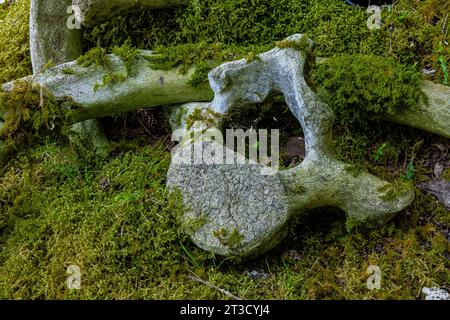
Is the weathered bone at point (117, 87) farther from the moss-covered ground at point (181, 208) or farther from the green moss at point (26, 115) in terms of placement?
the moss-covered ground at point (181, 208)

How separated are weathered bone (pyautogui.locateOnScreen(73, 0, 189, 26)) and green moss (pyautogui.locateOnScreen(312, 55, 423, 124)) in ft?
4.24

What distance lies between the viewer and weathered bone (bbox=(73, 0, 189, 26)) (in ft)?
12.2

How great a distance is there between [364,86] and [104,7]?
5.92 feet

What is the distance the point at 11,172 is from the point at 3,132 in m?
0.60

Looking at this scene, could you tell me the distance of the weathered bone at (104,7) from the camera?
3.72 m

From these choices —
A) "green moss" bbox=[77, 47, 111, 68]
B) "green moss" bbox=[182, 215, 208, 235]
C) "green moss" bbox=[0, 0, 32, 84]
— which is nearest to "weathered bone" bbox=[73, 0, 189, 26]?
"green moss" bbox=[77, 47, 111, 68]

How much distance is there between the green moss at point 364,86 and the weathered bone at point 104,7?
1291 millimetres

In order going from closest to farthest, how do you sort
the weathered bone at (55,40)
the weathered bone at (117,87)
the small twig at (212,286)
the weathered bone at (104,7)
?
1. the small twig at (212,286)
2. the weathered bone at (117,87)
3. the weathered bone at (104,7)
4. the weathered bone at (55,40)

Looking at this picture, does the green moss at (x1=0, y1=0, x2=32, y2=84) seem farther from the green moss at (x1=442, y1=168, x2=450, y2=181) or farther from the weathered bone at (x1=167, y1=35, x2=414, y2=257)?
the green moss at (x1=442, y1=168, x2=450, y2=181)

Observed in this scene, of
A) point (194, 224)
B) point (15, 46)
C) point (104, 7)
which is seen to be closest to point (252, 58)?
point (194, 224)

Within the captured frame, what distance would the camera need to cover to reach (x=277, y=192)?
301 centimetres

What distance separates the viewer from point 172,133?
3793mm

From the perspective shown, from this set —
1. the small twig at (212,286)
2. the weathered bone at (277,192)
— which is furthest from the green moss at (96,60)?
the small twig at (212,286)

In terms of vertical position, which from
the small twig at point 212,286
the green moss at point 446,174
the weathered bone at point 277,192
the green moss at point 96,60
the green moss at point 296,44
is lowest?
the small twig at point 212,286
